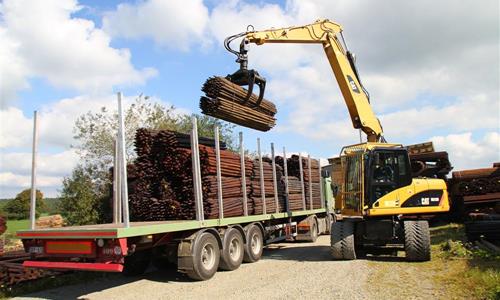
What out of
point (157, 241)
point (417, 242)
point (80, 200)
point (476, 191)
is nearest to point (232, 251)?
point (157, 241)

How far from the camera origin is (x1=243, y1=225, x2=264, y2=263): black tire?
35.8ft

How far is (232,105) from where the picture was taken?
10.0m

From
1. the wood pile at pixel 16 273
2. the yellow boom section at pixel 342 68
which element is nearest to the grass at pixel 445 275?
the yellow boom section at pixel 342 68

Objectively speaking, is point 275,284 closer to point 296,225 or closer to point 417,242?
point 417,242

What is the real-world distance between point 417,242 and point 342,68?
5.31 meters

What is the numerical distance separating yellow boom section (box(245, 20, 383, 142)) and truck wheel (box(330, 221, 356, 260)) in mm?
3335

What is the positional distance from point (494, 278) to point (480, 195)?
442 inches

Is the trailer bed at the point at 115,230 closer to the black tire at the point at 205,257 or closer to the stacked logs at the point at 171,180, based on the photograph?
the black tire at the point at 205,257

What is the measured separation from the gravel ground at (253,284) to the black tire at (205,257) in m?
0.19

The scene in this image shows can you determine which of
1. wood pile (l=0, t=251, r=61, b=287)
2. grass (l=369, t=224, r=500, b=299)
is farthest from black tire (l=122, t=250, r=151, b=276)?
grass (l=369, t=224, r=500, b=299)

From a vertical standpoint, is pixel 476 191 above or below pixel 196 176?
below

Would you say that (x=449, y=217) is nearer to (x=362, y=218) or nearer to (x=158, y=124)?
(x=362, y=218)

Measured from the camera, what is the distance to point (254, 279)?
29.8 feet

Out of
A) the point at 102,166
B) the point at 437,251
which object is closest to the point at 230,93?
the point at 437,251
